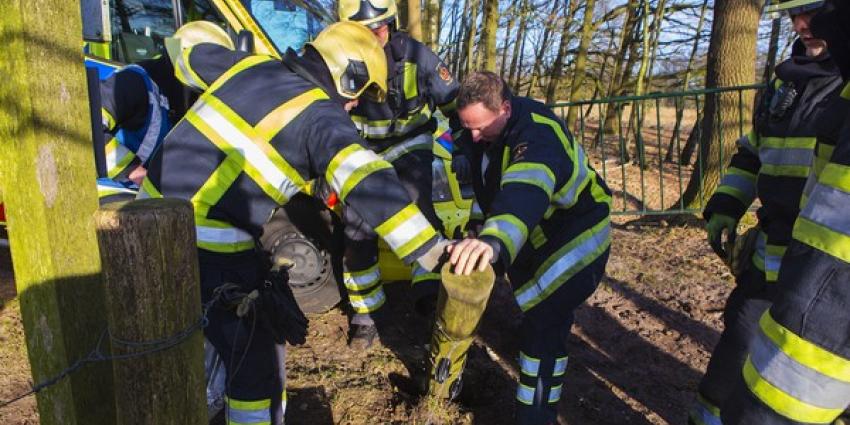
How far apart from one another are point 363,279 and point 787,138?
2347 millimetres

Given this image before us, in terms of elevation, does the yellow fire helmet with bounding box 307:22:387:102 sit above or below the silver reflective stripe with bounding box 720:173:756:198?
above

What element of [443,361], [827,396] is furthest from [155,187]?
[827,396]

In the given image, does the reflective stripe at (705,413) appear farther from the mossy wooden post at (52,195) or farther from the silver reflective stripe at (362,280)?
the mossy wooden post at (52,195)

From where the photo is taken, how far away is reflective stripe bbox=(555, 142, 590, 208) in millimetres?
2430

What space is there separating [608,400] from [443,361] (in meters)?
1.04

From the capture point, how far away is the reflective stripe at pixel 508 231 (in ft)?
6.70

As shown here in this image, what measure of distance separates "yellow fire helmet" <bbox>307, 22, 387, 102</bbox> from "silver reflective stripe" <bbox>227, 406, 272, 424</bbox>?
4.11 feet

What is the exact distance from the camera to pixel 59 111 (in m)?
1.25

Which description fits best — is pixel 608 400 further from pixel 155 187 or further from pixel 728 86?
pixel 728 86

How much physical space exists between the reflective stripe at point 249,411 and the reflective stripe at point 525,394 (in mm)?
1116

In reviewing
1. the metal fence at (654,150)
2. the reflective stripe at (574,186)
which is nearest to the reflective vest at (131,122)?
the reflective stripe at (574,186)

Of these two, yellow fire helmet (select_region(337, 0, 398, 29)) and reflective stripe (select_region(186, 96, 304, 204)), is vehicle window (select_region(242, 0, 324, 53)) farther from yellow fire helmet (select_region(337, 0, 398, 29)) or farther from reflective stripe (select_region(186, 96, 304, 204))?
reflective stripe (select_region(186, 96, 304, 204))

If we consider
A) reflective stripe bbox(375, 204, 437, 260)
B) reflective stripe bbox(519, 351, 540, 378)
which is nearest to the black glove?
reflective stripe bbox(375, 204, 437, 260)

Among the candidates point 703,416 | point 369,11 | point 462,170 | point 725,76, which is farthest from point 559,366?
point 725,76
